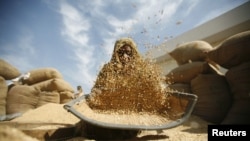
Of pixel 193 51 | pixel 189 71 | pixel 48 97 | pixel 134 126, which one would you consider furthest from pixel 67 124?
pixel 193 51

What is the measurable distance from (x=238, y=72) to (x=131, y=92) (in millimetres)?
1514

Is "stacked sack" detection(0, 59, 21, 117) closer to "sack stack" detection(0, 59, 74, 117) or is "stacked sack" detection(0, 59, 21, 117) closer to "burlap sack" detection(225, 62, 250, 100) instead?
"sack stack" detection(0, 59, 74, 117)

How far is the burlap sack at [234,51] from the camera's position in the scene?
2.86 m

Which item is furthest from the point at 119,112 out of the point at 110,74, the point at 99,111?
the point at 110,74

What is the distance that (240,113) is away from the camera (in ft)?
8.50

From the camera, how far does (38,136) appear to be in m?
2.05

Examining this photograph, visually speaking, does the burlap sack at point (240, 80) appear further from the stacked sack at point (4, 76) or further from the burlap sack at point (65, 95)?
the stacked sack at point (4, 76)

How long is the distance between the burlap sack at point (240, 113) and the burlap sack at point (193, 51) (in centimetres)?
124

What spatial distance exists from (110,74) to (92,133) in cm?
64


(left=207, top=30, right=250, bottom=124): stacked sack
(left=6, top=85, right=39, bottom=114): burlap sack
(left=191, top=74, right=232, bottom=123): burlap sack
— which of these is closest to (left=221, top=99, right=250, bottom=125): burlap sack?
(left=207, top=30, right=250, bottom=124): stacked sack

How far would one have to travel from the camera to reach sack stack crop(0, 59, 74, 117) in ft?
15.0

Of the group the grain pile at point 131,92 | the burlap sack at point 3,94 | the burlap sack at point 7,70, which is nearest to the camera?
the grain pile at point 131,92

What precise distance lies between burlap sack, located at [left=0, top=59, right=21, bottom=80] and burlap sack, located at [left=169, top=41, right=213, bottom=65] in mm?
3517

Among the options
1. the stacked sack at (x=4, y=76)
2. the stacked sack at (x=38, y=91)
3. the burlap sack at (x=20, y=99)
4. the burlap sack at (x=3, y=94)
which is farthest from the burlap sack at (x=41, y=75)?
the burlap sack at (x=3, y=94)
